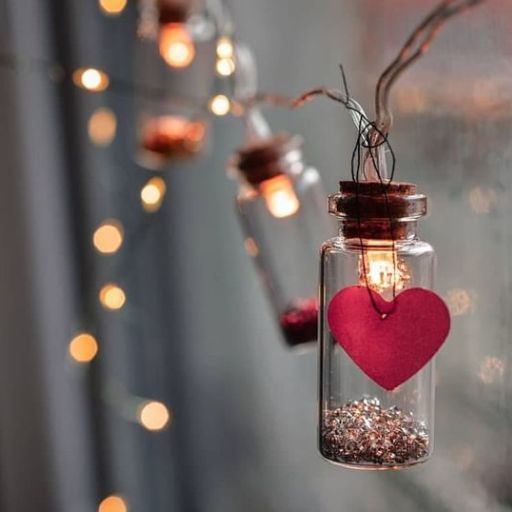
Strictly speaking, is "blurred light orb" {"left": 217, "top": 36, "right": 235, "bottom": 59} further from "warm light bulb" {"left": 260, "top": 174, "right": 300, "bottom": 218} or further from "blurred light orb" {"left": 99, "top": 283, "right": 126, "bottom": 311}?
"blurred light orb" {"left": 99, "top": 283, "right": 126, "bottom": 311}

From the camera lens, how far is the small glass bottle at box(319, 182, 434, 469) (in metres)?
0.62

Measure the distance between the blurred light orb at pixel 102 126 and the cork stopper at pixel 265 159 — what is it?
577 millimetres

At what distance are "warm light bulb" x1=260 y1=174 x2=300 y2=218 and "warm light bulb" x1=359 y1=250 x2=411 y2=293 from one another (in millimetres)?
204

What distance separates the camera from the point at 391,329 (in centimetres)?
62

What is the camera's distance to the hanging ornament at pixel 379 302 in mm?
617

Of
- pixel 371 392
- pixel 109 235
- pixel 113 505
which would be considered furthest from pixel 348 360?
pixel 113 505

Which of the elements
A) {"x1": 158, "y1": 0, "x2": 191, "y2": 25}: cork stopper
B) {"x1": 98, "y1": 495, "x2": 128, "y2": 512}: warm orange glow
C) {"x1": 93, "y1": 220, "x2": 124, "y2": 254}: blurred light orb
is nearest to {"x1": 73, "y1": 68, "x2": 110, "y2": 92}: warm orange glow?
{"x1": 158, "y1": 0, "x2": 191, "y2": 25}: cork stopper

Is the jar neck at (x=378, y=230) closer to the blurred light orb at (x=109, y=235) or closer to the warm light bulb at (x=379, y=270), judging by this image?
the warm light bulb at (x=379, y=270)

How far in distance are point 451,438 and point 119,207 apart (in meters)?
0.68

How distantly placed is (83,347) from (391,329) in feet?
2.95

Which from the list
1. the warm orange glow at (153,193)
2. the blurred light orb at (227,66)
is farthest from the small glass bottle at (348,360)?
the warm orange glow at (153,193)

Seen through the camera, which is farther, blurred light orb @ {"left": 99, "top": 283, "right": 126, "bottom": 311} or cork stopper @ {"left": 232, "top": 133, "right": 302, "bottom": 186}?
blurred light orb @ {"left": 99, "top": 283, "right": 126, "bottom": 311}

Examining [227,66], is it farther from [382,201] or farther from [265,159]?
[382,201]

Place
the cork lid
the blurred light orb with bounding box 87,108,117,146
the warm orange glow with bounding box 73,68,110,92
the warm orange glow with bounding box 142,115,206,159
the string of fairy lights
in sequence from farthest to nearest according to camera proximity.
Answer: the blurred light orb with bounding box 87,108,117,146 → the string of fairy lights → the warm orange glow with bounding box 142,115,206,159 → the warm orange glow with bounding box 73,68,110,92 → the cork lid
